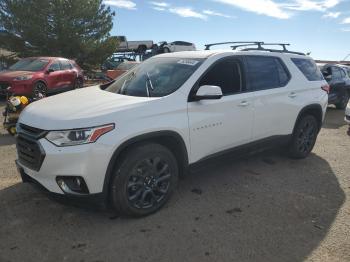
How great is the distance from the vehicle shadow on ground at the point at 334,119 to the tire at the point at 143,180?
6.93 metres

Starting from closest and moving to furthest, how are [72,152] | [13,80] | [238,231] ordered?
1. [72,152]
2. [238,231]
3. [13,80]

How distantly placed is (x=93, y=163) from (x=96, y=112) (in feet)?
1.66

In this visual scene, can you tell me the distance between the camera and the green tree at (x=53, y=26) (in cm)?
2164

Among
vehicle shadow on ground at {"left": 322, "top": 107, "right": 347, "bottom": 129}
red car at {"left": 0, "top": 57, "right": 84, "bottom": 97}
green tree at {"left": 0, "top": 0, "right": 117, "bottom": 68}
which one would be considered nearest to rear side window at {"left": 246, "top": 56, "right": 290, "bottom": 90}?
vehicle shadow on ground at {"left": 322, "top": 107, "right": 347, "bottom": 129}

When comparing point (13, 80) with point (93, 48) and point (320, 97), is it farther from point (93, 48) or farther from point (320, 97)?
point (93, 48)

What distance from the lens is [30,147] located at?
3527 mm

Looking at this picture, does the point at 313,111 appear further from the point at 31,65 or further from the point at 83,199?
the point at 31,65

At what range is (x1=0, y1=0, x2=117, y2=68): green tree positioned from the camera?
21641 millimetres

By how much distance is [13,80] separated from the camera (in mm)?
11391

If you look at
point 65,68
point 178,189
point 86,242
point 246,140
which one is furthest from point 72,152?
point 65,68

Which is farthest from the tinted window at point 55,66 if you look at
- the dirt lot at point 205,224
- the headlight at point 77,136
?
the headlight at point 77,136

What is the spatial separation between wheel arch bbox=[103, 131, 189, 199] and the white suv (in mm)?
11

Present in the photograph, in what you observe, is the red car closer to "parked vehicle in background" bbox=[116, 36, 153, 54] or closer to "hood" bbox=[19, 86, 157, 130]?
"hood" bbox=[19, 86, 157, 130]

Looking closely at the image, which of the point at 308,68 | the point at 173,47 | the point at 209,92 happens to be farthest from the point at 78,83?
the point at 173,47
